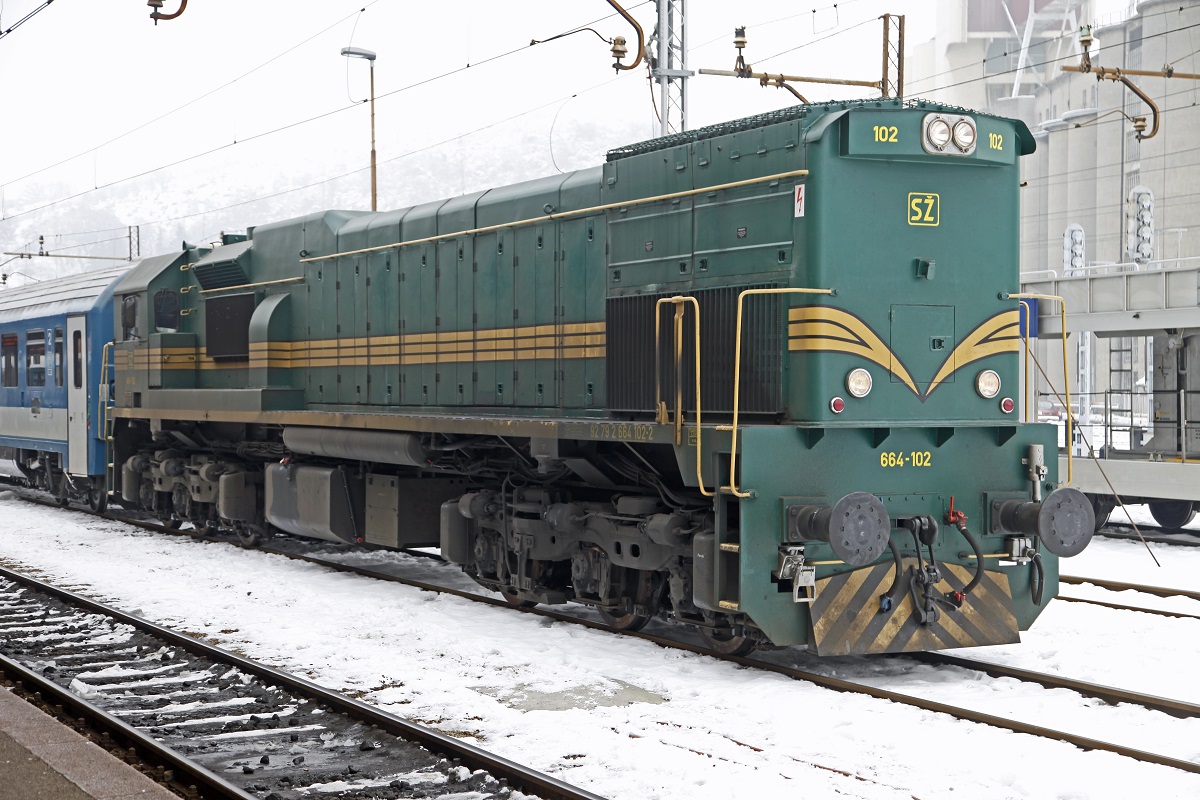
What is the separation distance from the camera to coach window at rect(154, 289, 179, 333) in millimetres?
14406

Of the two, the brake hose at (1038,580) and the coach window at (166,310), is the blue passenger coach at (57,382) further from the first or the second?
the brake hose at (1038,580)

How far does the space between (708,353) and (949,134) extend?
1939mm

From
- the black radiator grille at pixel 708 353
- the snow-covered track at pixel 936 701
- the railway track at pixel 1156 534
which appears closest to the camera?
the snow-covered track at pixel 936 701

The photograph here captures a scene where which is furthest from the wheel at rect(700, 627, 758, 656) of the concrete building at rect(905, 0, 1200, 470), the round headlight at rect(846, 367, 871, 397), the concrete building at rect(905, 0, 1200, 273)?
the concrete building at rect(905, 0, 1200, 273)

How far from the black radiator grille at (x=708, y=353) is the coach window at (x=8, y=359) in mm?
13603

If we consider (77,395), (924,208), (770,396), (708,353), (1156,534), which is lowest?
(1156,534)

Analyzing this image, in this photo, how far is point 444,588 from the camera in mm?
10172

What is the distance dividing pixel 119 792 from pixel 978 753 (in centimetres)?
361

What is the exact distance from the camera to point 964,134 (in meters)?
7.25

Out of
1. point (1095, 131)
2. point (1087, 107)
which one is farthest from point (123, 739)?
point (1095, 131)

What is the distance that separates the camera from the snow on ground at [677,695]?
506 centimetres

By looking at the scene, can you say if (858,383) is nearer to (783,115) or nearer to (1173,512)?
(783,115)

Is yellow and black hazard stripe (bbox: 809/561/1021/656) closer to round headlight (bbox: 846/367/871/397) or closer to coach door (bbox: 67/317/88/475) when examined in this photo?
round headlight (bbox: 846/367/871/397)

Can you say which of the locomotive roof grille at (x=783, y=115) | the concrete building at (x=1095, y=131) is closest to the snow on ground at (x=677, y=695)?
the locomotive roof grille at (x=783, y=115)
